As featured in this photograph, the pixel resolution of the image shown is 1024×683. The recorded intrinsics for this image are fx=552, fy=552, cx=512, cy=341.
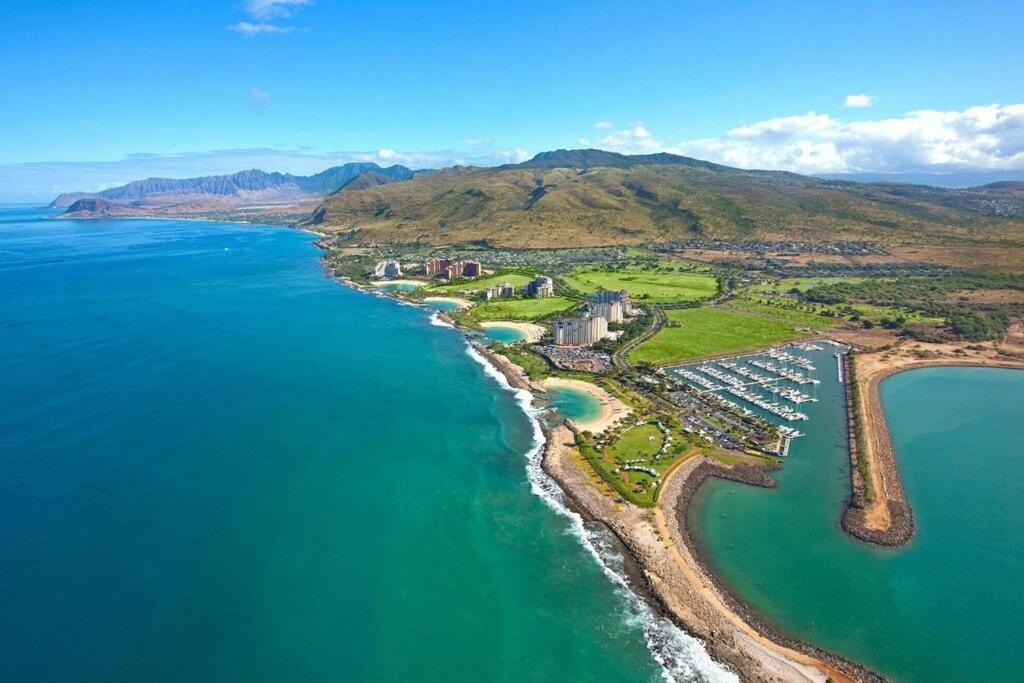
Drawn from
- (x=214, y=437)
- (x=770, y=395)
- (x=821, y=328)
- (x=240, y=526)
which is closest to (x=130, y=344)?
(x=214, y=437)

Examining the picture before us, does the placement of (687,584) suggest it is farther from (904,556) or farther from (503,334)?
(503,334)

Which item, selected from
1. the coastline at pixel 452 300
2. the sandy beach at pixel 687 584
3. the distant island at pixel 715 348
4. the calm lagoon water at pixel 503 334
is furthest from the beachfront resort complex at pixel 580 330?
the sandy beach at pixel 687 584

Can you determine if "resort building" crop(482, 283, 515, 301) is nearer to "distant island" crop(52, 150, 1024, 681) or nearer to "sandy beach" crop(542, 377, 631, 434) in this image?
"distant island" crop(52, 150, 1024, 681)

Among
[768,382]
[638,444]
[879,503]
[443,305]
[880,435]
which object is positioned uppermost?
[443,305]

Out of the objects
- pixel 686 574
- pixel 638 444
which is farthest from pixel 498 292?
pixel 686 574

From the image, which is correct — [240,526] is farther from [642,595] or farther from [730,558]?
[730,558]

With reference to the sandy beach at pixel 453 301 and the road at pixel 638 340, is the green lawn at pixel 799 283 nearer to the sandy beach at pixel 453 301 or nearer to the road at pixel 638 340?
the road at pixel 638 340
